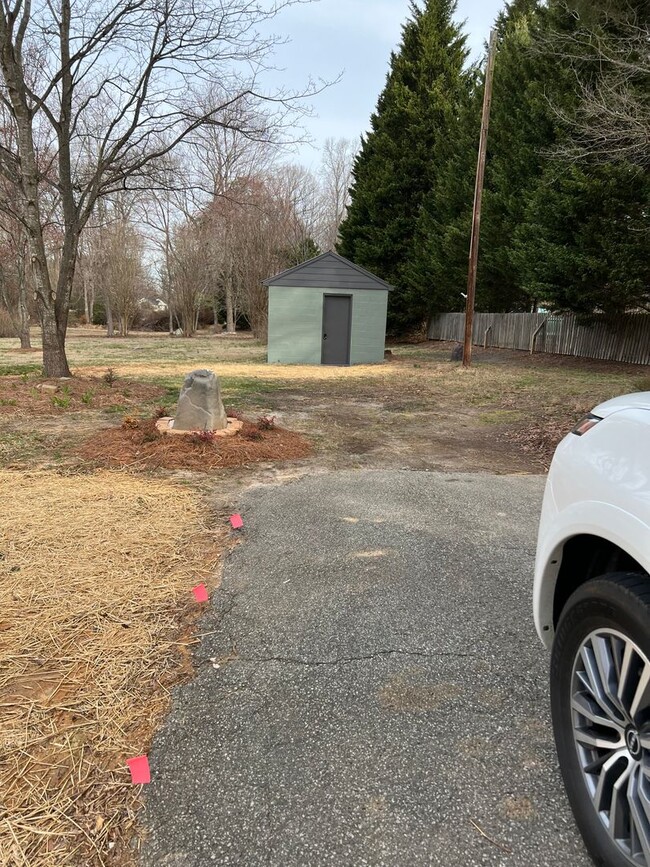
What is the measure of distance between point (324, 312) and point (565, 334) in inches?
356

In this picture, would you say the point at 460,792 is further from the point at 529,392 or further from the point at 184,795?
the point at 529,392

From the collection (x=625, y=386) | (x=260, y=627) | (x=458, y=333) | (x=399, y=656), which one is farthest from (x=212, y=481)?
(x=458, y=333)

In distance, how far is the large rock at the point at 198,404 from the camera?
247 inches

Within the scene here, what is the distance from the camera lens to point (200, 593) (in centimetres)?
293

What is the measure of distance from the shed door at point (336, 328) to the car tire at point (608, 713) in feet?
56.0

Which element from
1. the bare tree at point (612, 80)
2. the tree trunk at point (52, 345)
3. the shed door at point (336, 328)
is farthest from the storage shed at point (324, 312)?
the tree trunk at point (52, 345)

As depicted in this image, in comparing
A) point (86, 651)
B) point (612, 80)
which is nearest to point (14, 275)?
point (612, 80)

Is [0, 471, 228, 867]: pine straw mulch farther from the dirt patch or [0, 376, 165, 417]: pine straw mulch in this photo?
[0, 376, 165, 417]: pine straw mulch

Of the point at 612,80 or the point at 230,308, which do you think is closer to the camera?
the point at 612,80

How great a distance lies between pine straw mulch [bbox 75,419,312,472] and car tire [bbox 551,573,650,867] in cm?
432

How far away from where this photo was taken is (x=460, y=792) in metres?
1.71

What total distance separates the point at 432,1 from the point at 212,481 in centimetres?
3062

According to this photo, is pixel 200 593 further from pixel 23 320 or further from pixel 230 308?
pixel 230 308

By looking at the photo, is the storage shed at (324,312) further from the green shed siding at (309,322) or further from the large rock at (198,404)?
the large rock at (198,404)
